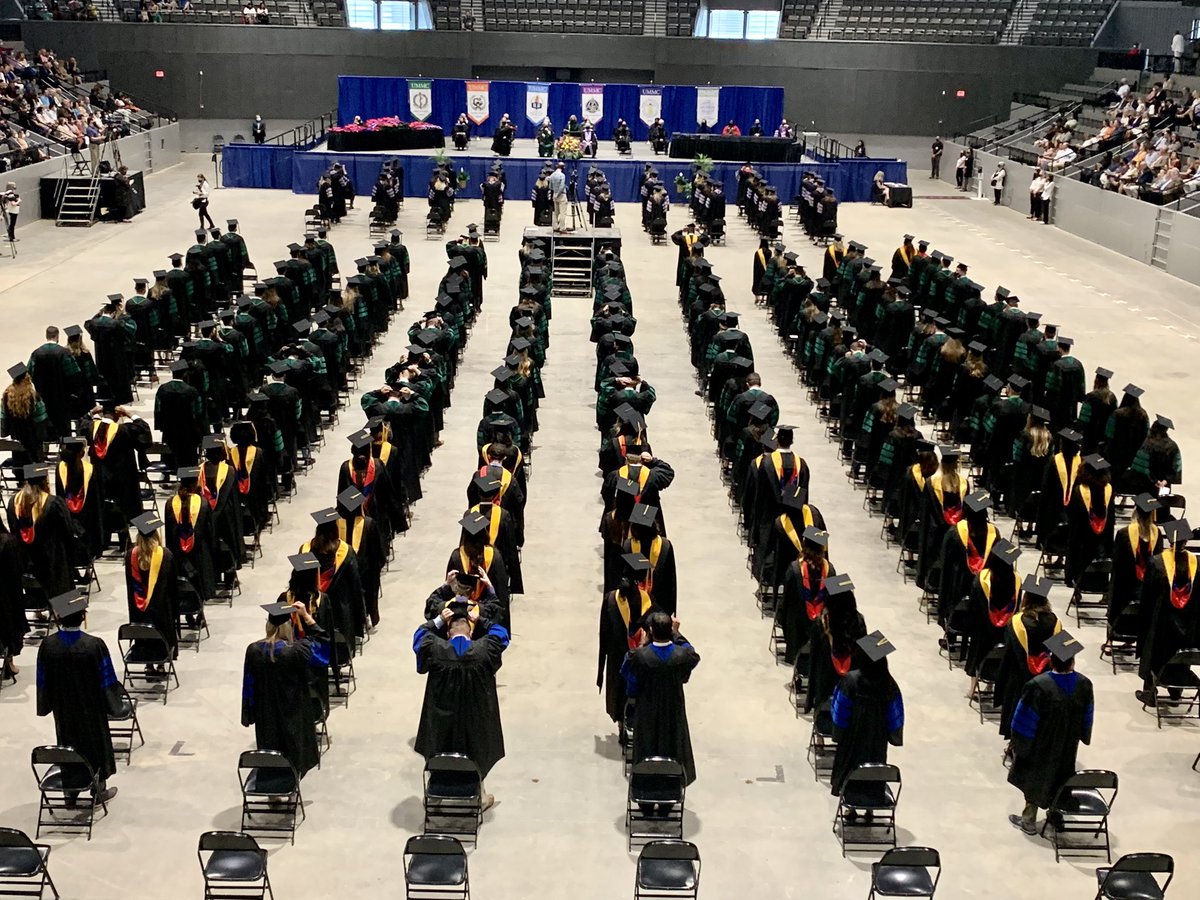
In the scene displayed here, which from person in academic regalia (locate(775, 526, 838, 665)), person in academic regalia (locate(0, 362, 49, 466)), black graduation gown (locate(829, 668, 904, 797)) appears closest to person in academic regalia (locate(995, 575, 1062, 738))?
black graduation gown (locate(829, 668, 904, 797))

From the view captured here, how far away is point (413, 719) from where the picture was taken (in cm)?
972

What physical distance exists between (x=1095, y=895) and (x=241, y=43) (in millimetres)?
42568

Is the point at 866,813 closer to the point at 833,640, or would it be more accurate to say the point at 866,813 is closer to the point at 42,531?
the point at 833,640

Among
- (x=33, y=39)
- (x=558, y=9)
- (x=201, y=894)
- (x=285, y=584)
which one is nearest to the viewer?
(x=201, y=894)

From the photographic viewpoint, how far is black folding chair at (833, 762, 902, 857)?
823 centimetres

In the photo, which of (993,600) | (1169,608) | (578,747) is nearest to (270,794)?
(578,747)

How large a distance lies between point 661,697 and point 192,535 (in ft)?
14.9

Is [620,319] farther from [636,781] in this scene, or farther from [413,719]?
[636,781]

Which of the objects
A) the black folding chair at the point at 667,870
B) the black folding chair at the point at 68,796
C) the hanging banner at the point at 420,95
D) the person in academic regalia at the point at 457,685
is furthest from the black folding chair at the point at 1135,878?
the hanging banner at the point at 420,95

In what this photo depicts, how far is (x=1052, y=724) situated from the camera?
811cm

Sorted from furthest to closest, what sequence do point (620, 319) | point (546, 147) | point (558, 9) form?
point (558, 9) < point (546, 147) < point (620, 319)

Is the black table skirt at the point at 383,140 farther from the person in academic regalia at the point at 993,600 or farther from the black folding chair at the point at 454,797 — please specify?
the black folding chair at the point at 454,797

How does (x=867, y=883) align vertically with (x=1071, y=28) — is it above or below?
below

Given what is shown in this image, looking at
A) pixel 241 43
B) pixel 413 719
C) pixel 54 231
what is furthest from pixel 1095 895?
pixel 241 43
